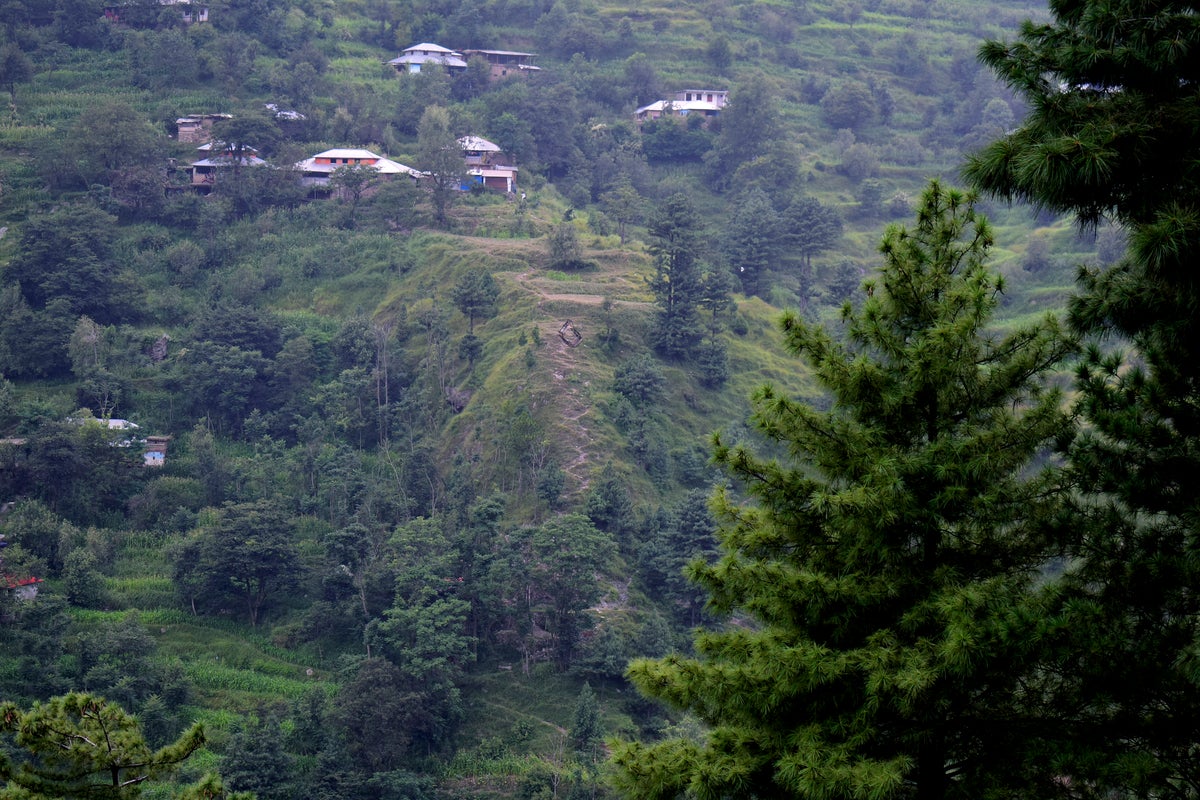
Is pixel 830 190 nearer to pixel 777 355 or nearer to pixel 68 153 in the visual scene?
pixel 777 355

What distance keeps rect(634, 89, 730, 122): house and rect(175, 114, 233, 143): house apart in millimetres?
18563

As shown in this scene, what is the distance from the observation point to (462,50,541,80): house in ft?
168

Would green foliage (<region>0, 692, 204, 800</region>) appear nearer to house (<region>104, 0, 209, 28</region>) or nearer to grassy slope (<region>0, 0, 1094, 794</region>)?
grassy slope (<region>0, 0, 1094, 794</region>)

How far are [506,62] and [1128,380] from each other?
49.4 meters

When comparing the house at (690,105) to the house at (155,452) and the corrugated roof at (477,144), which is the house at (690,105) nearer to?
the corrugated roof at (477,144)

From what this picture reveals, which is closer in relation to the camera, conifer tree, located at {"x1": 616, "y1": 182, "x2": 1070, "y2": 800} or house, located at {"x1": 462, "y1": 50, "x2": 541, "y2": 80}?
conifer tree, located at {"x1": 616, "y1": 182, "x2": 1070, "y2": 800}

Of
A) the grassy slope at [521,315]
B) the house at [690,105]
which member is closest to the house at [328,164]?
the grassy slope at [521,315]

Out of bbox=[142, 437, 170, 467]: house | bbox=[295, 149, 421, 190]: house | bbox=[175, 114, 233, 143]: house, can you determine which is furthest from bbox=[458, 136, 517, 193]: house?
bbox=[142, 437, 170, 467]: house

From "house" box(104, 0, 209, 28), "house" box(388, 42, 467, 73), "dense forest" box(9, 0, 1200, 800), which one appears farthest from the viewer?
"house" box(388, 42, 467, 73)

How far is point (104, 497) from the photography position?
88.8 feet

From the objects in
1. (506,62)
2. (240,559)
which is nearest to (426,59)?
(506,62)

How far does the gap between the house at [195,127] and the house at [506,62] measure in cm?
1364

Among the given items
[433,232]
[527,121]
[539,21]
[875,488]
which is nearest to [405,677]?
[875,488]

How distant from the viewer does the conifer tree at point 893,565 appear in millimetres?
6496
